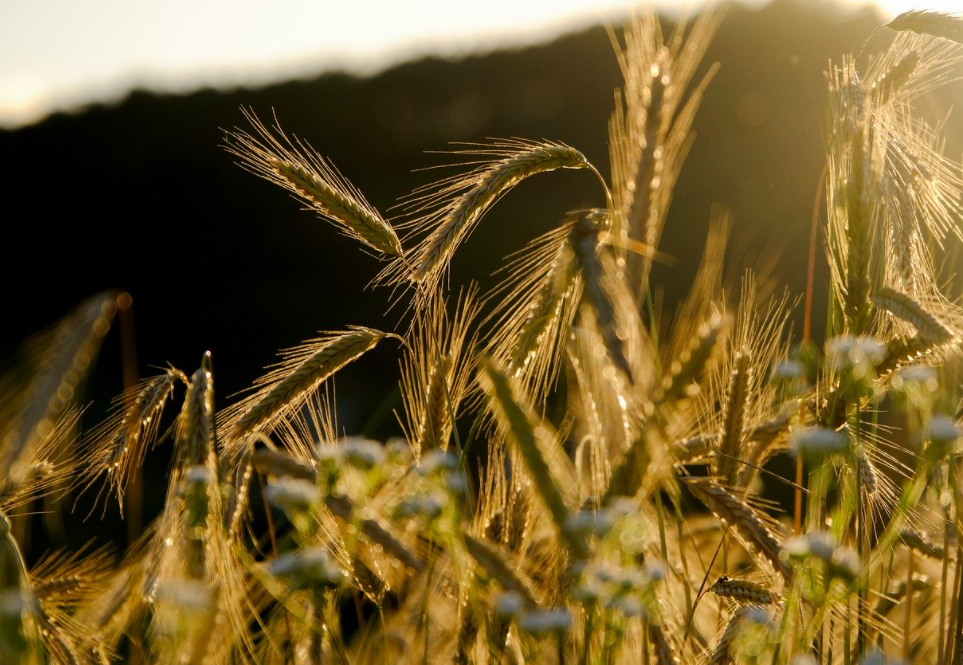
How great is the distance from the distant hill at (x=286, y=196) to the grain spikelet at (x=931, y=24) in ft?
21.5

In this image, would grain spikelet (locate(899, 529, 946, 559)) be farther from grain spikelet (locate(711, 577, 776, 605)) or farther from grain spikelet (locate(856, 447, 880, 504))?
grain spikelet (locate(711, 577, 776, 605))

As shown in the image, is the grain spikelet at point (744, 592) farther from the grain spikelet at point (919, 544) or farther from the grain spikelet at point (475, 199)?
the grain spikelet at point (475, 199)

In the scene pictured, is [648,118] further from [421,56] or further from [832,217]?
[421,56]

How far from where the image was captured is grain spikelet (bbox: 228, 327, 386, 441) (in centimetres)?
164

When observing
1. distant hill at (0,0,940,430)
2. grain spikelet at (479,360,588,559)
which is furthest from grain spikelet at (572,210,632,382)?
distant hill at (0,0,940,430)

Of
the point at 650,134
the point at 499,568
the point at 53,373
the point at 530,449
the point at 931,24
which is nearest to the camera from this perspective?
the point at 530,449

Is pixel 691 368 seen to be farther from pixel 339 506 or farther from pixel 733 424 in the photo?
pixel 339 506

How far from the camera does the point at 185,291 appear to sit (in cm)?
989

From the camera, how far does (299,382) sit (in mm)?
1657

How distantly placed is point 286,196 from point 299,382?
8.39m

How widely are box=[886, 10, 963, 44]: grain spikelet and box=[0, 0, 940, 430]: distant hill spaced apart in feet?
21.5

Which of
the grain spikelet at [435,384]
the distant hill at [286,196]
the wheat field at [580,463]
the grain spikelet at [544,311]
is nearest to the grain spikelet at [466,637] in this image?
the wheat field at [580,463]

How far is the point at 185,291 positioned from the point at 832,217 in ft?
29.8

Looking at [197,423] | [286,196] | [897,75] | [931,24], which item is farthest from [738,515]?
[286,196]
